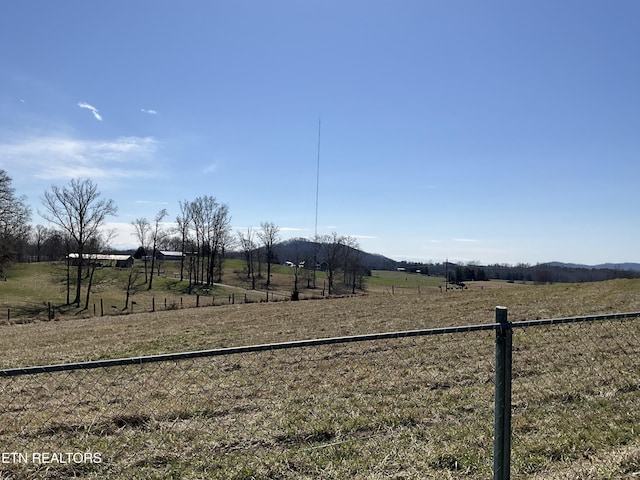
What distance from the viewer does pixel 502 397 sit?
117 inches

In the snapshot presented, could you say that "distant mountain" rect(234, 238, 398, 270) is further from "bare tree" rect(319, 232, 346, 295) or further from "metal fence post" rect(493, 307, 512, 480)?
"metal fence post" rect(493, 307, 512, 480)

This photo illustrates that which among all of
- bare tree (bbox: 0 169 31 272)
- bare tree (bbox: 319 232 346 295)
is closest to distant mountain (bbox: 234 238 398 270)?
bare tree (bbox: 319 232 346 295)

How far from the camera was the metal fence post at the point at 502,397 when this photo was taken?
116 inches

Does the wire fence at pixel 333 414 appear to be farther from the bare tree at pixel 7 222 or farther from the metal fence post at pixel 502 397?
the bare tree at pixel 7 222

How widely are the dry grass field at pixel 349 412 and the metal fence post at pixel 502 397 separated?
0.64 m

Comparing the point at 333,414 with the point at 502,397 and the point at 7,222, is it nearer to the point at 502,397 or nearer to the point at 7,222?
the point at 502,397

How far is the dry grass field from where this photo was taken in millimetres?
3771

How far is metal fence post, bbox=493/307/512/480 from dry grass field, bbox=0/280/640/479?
0.64 meters

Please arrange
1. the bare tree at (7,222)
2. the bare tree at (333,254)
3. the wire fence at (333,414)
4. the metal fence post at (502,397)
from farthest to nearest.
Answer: the bare tree at (333,254) → the bare tree at (7,222) → the wire fence at (333,414) → the metal fence post at (502,397)

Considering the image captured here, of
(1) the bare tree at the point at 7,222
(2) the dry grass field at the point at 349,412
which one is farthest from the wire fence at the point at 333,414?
(1) the bare tree at the point at 7,222

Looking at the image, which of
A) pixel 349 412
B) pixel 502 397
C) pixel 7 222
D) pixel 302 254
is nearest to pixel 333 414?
pixel 349 412

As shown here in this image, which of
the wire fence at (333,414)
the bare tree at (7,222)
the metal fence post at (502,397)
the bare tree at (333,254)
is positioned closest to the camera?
the metal fence post at (502,397)

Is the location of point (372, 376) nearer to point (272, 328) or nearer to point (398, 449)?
point (398, 449)

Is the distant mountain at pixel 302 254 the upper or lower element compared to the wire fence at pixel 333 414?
upper
